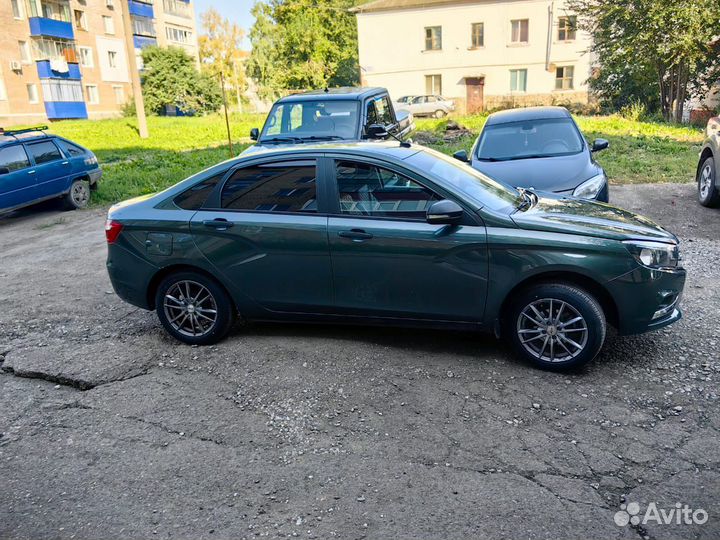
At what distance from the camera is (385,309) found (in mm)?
4840

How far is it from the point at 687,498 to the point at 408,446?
1.50 meters

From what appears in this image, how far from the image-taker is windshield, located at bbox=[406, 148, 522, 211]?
15.8 feet

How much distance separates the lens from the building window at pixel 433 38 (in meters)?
43.0

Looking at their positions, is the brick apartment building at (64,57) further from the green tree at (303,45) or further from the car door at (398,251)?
the car door at (398,251)

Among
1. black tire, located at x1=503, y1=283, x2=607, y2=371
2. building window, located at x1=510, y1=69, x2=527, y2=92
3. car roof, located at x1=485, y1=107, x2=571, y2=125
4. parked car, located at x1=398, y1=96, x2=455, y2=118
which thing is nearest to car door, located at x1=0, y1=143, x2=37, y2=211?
car roof, located at x1=485, y1=107, x2=571, y2=125

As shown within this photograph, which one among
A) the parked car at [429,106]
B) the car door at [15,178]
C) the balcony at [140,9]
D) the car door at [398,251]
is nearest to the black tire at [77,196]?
the car door at [15,178]

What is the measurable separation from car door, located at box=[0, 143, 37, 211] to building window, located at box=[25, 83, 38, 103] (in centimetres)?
3878

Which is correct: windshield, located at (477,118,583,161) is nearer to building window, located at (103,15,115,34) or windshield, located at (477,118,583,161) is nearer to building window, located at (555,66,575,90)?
building window, located at (555,66,575,90)

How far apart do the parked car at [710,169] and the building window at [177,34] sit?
203 ft

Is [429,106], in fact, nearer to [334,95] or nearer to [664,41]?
[664,41]

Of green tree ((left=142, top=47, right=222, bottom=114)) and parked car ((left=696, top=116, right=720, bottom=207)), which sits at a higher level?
green tree ((left=142, top=47, right=222, bottom=114))

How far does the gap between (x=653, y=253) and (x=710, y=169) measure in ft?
20.8

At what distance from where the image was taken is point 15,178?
39.5 ft

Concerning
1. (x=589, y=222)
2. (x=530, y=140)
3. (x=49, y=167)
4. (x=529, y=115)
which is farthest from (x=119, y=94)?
(x=589, y=222)
